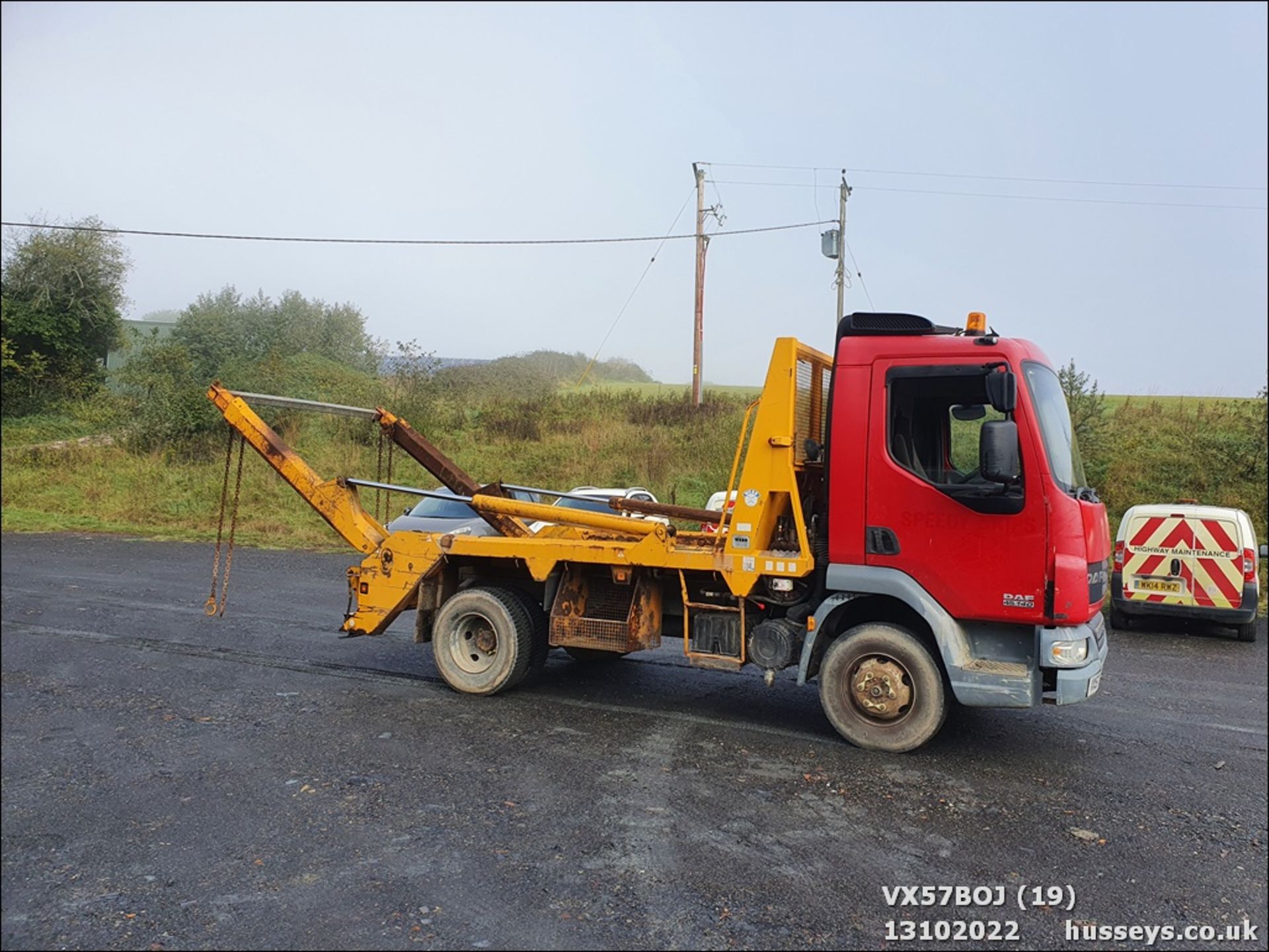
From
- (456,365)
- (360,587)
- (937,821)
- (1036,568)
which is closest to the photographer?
(937,821)

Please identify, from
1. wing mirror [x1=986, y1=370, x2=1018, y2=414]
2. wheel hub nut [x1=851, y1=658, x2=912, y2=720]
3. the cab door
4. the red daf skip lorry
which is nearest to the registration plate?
the red daf skip lorry

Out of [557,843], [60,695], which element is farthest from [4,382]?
[557,843]

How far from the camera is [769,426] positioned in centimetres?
628

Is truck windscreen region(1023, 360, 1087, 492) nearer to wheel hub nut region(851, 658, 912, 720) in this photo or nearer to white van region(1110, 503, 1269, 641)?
wheel hub nut region(851, 658, 912, 720)

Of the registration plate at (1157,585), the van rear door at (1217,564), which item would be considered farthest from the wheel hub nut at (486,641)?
the van rear door at (1217,564)

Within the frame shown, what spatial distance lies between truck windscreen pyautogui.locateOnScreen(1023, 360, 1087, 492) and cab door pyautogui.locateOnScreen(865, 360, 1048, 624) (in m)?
0.16

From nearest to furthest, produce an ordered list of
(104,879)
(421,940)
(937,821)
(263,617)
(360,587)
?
1. (421,940)
2. (104,879)
3. (937,821)
4. (360,587)
5. (263,617)

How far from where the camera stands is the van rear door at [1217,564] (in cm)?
1058

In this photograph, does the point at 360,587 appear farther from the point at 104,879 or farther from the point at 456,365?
the point at 456,365

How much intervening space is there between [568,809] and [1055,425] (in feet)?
12.7

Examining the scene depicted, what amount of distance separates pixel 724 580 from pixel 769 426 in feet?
3.78

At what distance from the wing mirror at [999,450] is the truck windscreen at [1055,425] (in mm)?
325

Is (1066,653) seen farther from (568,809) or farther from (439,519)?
(439,519)

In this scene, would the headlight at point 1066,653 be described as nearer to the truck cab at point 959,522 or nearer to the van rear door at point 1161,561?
the truck cab at point 959,522
